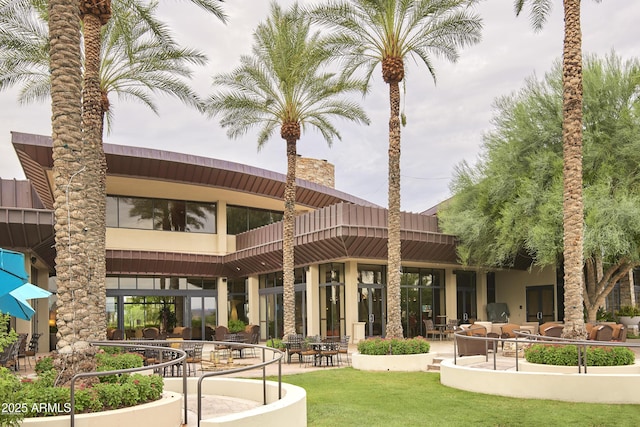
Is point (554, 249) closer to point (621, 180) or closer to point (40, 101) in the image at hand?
point (621, 180)

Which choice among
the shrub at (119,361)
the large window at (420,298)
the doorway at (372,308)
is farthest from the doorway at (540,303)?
the shrub at (119,361)

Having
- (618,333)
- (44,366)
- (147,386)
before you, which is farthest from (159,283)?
(147,386)

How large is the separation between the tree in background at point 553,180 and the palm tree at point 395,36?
19.8 ft

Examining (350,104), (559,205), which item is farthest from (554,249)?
(350,104)

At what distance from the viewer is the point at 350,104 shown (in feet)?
80.8

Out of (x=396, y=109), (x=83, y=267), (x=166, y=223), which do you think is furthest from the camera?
(x=166, y=223)

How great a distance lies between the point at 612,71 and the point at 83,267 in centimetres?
2173

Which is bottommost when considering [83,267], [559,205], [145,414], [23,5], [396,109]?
[145,414]

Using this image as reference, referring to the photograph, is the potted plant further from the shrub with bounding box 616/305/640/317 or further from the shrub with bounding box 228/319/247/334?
the shrub with bounding box 228/319/247/334

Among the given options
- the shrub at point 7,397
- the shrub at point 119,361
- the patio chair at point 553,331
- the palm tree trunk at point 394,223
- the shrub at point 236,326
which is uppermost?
Answer: the palm tree trunk at point 394,223

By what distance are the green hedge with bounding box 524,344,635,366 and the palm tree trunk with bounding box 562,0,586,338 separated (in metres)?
0.63

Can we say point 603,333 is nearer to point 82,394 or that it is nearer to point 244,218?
point 82,394

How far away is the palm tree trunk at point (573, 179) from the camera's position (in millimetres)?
15000

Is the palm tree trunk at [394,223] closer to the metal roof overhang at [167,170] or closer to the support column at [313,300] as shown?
the support column at [313,300]
